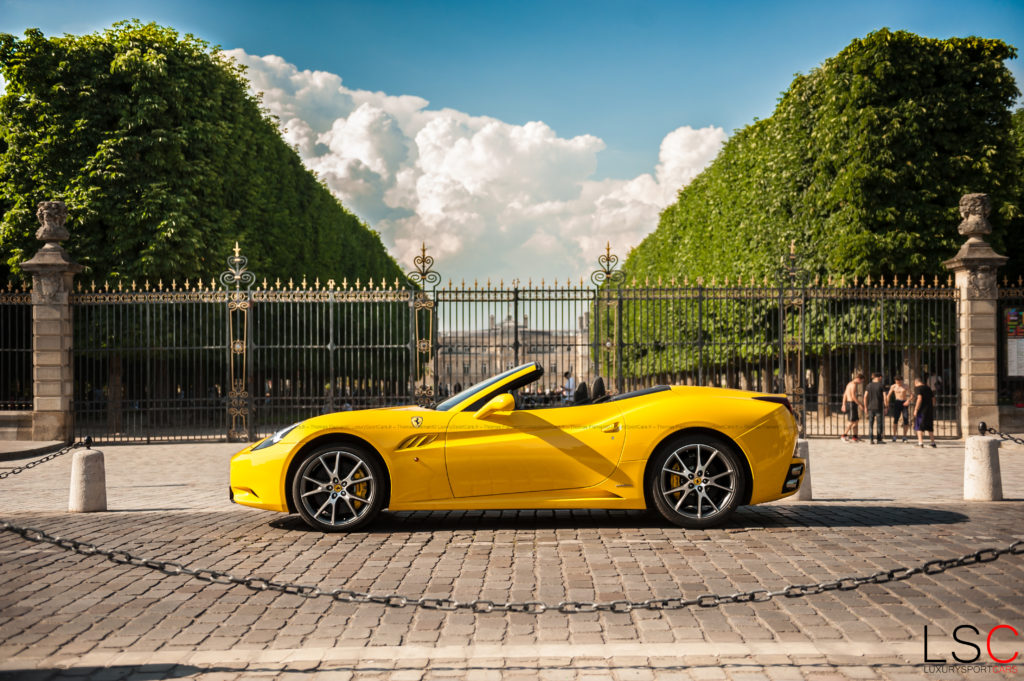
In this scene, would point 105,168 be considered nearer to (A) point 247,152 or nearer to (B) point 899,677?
(A) point 247,152

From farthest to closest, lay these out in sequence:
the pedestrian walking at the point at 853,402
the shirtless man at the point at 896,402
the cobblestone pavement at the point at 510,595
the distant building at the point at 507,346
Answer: the pedestrian walking at the point at 853,402 → the shirtless man at the point at 896,402 → the distant building at the point at 507,346 → the cobblestone pavement at the point at 510,595

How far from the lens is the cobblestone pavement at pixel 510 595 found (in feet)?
12.6

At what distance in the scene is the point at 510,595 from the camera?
16.4 feet

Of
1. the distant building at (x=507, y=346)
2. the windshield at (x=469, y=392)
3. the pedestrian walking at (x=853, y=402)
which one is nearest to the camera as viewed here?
the windshield at (x=469, y=392)

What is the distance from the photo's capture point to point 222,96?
26906 millimetres

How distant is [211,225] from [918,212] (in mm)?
18600

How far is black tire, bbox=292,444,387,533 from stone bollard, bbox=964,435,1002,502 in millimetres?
5849

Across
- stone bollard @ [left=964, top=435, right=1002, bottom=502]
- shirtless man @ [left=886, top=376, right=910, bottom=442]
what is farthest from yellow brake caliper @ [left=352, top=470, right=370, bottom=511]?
shirtless man @ [left=886, top=376, right=910, bottom=442]

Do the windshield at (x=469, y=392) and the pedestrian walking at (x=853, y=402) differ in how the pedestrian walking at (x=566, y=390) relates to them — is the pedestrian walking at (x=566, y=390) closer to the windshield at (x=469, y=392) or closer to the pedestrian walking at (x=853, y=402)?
the windshield at (x=469, y=392)

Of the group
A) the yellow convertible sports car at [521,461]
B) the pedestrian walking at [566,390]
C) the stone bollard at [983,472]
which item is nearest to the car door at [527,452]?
the yellow convertible sports car at [521,461]

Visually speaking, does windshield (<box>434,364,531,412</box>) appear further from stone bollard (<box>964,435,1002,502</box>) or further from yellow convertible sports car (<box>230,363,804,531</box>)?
stone bollard (<box>964,435,1002,502</box>)

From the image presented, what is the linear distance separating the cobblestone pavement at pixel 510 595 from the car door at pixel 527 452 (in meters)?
0.41

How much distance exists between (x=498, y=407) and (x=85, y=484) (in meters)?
4.28

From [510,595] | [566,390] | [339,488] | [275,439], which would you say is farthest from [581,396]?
[566,390]
